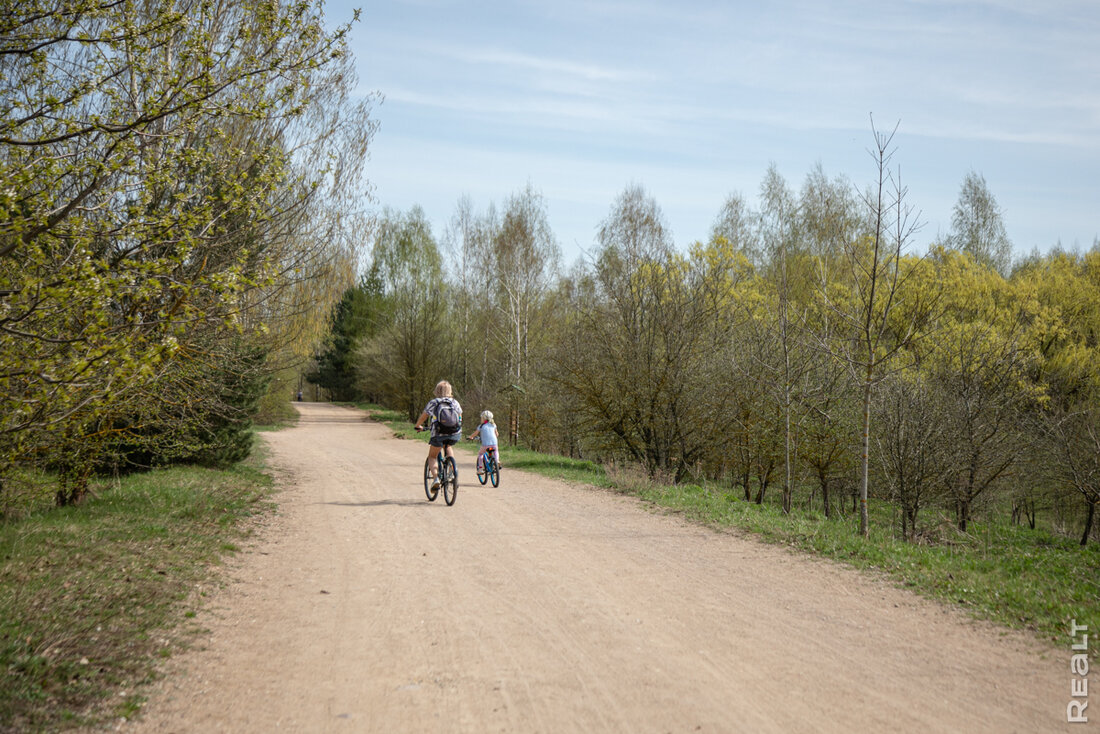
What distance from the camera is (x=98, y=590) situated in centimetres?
673

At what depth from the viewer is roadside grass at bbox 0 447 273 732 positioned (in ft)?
15.1

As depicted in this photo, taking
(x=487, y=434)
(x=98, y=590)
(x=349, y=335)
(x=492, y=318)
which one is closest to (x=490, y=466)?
(x=487, y=434)

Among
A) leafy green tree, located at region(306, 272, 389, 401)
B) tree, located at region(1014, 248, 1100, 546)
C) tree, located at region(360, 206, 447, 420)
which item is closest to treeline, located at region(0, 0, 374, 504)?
tree, located at region(1014, 248, 1100, 546)

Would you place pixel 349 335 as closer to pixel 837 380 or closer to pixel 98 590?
pixel 837 380

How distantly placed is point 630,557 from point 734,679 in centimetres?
381

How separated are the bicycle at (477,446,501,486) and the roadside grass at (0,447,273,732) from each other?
4.41 meters

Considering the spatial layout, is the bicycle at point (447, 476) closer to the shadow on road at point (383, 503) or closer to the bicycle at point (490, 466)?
the shadow on road at point (383, 503)

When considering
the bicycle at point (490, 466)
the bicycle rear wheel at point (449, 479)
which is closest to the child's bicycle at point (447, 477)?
the bicycle rear wheel at point (449, 479)

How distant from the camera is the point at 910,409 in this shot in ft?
57.5

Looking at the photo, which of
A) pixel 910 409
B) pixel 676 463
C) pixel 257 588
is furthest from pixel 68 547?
pixel 910 409

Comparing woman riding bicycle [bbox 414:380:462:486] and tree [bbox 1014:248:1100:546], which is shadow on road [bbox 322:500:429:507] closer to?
woman riding bicycle [bbox 414:380:462:486]

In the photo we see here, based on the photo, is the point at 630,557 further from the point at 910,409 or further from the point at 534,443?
the point at 534,443
